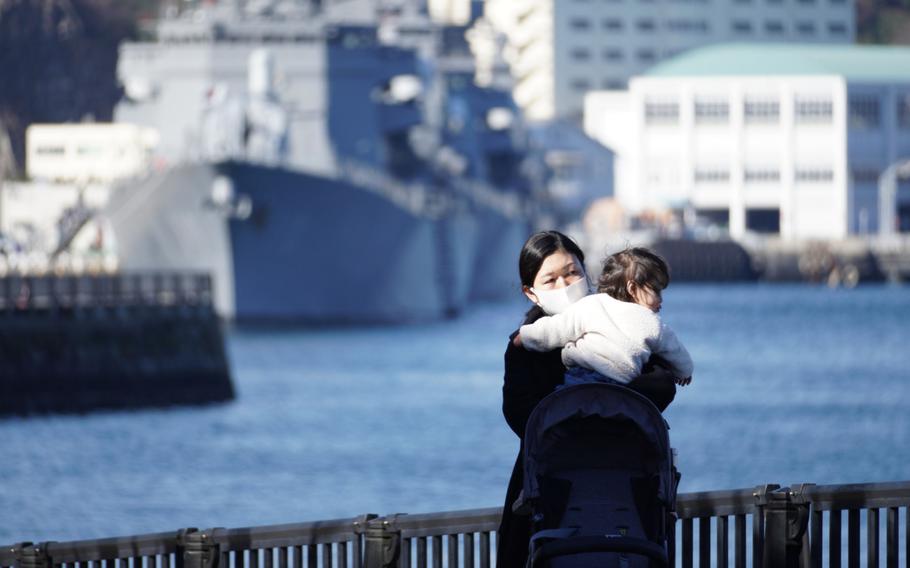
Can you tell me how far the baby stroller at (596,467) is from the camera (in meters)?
7.21

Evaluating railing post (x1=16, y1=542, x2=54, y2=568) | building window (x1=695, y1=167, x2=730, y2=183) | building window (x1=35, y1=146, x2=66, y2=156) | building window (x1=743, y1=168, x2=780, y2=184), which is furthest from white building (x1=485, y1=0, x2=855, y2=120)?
railing post (x1=16, y1=542, x2=54, y2=568)

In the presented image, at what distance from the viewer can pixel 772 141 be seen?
116 meters

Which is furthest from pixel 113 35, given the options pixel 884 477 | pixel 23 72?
pixel 884 477

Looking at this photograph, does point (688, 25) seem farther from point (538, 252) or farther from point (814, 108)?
point (538, 252)

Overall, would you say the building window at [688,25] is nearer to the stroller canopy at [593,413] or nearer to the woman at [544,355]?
the woman at [544,355]

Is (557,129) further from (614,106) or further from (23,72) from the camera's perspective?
(23,72)

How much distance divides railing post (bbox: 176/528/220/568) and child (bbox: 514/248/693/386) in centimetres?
210

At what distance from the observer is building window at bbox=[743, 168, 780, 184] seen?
11531 centimetres

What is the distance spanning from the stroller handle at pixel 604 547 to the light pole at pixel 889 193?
4390 inches

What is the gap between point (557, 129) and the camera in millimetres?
129000

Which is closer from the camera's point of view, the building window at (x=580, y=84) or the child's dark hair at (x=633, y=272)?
the child's dark hair at (x=633, y=272)

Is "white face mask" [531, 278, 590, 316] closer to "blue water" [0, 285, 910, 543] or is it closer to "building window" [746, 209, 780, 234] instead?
"blue water" [0, 285, 910, 543]

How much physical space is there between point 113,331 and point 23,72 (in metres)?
66.1

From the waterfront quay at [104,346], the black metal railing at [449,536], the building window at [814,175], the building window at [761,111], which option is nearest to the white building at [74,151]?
the building window at [761,111]
